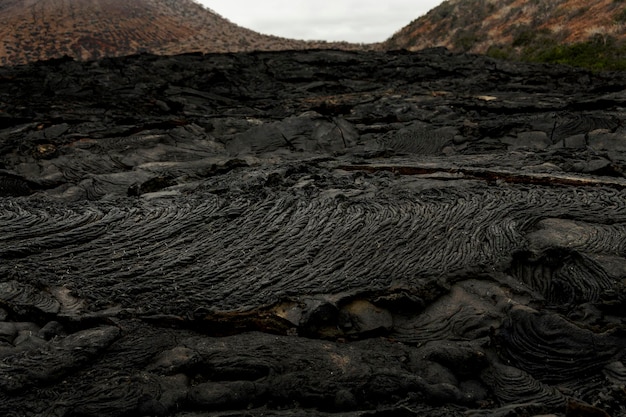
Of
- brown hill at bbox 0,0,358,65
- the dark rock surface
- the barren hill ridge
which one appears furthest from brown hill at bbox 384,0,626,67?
the dark rock surface

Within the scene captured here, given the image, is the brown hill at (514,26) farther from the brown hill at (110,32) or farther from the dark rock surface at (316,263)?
the dark rock surface at (316,263)

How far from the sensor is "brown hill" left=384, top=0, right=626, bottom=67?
27.2 meters

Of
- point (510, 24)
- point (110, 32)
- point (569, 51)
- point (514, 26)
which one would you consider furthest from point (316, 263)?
point (110, 32)

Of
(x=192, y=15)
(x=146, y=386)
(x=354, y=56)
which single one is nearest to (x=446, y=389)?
(x=146, y=386)

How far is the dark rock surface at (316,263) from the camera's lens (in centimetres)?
491

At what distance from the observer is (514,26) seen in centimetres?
3194

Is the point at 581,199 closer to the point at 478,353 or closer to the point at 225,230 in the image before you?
the point at 478,353

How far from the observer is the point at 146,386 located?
4.89 m

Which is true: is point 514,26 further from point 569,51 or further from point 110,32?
point 110,32

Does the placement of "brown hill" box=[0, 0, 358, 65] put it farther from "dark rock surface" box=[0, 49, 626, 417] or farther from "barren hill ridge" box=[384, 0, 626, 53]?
"dark rock surface" box=[0, 49, 626, 417]

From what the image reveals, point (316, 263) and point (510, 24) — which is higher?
point (510, 24)

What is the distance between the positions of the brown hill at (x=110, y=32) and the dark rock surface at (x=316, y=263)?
25.6 metres

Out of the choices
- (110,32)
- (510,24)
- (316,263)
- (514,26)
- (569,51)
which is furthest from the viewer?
(110,32)

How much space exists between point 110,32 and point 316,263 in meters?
39.7
